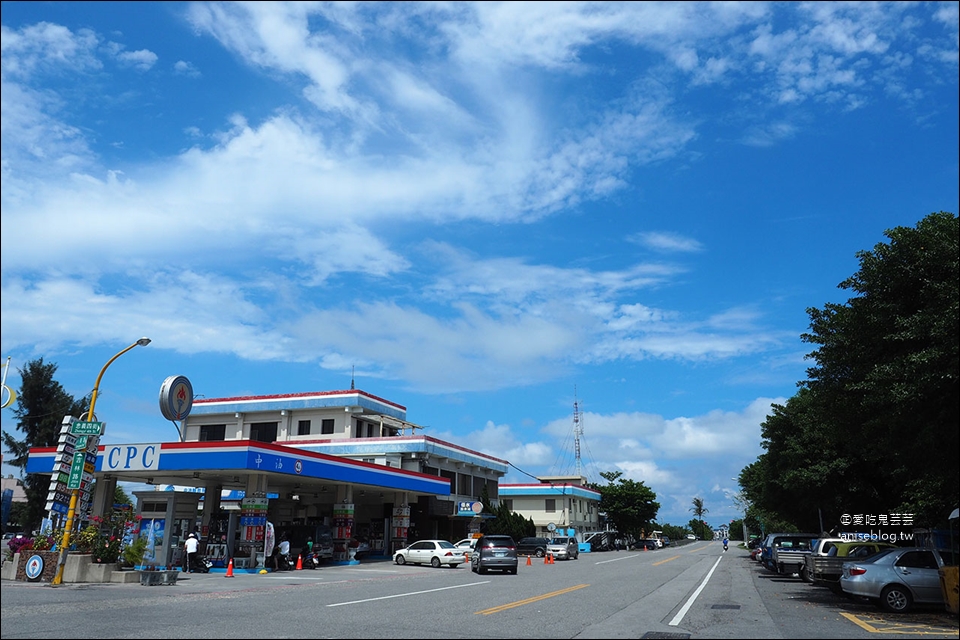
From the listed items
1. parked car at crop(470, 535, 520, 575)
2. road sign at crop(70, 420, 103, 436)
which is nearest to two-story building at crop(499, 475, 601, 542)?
parked car at crop(470, 535, 520, 575)

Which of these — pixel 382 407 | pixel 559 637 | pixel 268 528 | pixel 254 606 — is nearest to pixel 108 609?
pixel 254 606

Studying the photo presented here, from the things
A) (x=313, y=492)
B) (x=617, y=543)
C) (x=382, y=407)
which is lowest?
(x=617, y=543)

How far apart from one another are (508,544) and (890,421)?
62.7ft

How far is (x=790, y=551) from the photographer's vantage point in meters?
28.9

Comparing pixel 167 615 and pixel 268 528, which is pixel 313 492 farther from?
pixel 167 615

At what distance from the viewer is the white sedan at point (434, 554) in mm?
38344

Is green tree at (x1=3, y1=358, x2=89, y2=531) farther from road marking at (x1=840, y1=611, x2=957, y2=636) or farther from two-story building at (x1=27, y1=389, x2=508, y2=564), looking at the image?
road marking at (x1=840, y1=611, x2=957, y2=636)

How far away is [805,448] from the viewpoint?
35.7m

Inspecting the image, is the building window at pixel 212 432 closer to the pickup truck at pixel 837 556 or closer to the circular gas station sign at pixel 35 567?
the circular gas station sign at pixel 35 567

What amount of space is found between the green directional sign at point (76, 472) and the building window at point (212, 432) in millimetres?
35807

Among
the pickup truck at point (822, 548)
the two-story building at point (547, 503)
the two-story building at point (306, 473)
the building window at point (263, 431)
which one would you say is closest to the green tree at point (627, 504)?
the two-story building at point (547, 503)

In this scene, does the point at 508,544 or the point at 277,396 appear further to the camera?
the point at 277,396

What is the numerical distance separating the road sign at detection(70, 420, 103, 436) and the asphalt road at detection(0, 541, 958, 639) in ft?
15.7

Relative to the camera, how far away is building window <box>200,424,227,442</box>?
192 ft
